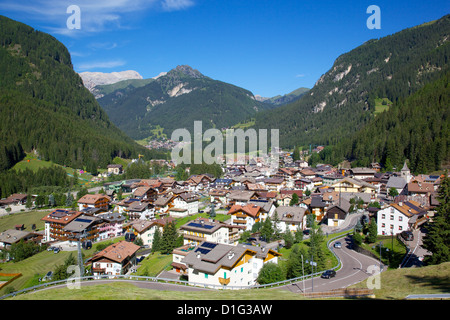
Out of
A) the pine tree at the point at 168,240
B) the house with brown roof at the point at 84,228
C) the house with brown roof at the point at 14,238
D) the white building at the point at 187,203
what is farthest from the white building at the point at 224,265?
the house with brown roof at the point at 14,238

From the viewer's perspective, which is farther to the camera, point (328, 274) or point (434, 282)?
point (328, 274)

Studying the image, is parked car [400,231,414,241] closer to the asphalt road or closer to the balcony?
the asphalt road

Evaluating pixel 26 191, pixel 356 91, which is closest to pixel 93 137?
pixel 26 191

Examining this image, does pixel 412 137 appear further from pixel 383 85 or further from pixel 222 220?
pixel 383 85

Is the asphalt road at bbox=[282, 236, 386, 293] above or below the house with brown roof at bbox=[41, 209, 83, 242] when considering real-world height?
above

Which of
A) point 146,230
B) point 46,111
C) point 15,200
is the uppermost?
point 46,111

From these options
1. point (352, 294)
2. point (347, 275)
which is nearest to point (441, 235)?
point (347, 275)

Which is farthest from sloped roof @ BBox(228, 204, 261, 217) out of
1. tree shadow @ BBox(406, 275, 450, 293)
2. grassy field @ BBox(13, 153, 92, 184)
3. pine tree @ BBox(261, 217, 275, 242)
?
grassy field @ BBox(13, 153, 92, 184)
